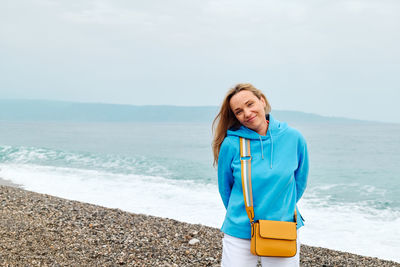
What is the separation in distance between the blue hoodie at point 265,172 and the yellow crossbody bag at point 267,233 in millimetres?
37

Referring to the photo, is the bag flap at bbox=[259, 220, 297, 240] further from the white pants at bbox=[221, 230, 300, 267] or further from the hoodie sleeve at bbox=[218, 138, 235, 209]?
the hoodie sleeve at bbox=[218, 138, 235, 209]

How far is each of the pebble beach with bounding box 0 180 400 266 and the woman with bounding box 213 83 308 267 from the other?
102 inches

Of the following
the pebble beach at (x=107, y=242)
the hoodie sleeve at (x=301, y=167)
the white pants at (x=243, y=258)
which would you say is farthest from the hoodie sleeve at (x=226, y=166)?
the pebble beach at (x=107, y=242)

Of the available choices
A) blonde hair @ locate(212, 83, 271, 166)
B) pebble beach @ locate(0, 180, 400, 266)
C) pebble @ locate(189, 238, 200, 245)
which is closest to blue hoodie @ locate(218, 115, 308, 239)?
blonde hair @ locate(212, 83, 271, 166)

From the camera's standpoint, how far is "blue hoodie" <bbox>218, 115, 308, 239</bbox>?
2.26m

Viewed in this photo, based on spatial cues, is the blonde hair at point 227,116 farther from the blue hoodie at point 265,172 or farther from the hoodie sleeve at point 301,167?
the hoodie sleeve at point 301,167

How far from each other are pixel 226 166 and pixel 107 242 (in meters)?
3.59

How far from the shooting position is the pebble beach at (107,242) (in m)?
4.76

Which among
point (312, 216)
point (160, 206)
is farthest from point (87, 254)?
point (312, 216)

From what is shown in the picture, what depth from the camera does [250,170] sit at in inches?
88.9

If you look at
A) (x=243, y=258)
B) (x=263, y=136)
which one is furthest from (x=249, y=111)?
(x=243, y=258)

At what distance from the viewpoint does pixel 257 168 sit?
2.26 metres

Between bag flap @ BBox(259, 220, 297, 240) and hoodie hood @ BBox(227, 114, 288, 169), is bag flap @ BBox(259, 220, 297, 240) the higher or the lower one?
the lower one

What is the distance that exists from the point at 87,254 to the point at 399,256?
583 centimetres
